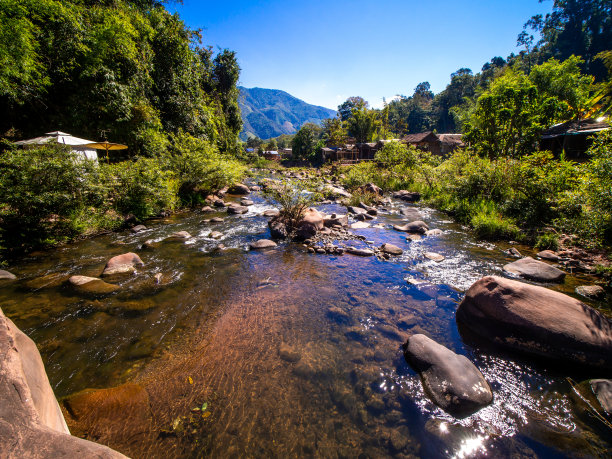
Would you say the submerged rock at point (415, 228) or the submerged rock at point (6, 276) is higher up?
the submerged rock at point (415, 228)

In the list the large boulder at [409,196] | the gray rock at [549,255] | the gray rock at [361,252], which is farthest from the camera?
the large boulder at [409,196]

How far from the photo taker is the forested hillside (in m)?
10.9

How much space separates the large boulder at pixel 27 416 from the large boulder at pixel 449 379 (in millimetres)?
3386

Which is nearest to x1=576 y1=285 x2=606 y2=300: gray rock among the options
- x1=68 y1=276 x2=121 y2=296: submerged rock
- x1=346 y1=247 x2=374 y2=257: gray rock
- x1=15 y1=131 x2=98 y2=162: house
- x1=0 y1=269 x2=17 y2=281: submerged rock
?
x1=346 y1=247 x2=374 y2=257: gray rock

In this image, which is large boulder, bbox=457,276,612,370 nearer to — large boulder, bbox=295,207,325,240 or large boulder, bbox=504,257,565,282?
large boulder, bbox=504,257,565,282

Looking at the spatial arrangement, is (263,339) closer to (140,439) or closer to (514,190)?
(140,439)

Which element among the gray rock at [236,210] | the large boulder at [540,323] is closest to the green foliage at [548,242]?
the large boulder at [540,323]

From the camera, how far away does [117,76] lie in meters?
14.6

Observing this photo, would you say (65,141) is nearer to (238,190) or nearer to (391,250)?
(238,190)

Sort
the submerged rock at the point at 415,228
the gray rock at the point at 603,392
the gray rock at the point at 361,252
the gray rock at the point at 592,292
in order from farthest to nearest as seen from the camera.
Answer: the submerged rock at the point at 415,228
the gray rock at the point at 361,252
the gray rock at the point at 592,292
the gray rock at the point at 603,392

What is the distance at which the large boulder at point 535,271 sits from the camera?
225 inches

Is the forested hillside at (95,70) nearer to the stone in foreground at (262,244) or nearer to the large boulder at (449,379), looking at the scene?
the stone in foreground at (262,244)

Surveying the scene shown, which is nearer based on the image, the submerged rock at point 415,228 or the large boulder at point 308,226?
the large boulder at point 308,226

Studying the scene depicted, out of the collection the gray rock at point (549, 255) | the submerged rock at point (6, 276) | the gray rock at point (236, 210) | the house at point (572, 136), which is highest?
the house at point (572, 136)
